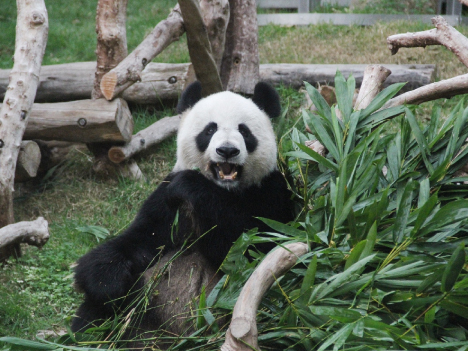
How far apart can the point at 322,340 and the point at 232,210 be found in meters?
1.13

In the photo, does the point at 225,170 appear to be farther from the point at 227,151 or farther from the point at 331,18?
the point at 331,18

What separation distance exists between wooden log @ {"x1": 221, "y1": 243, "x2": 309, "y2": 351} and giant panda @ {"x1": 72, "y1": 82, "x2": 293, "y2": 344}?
72 centimetres

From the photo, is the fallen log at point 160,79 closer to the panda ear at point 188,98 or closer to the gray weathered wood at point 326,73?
the gray weathered wood at point 326,73

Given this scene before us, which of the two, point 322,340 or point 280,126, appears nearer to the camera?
point 322,340

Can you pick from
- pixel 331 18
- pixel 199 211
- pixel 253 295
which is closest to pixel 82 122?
pixel 199 211

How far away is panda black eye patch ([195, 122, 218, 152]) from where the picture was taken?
3426 millimetres

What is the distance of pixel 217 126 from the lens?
3420 mm

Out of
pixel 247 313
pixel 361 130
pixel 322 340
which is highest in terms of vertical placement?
pixel 361 130

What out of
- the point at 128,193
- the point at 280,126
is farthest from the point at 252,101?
the point at 128,193

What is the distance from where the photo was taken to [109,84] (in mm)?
5344

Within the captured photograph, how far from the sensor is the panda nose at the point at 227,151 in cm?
317

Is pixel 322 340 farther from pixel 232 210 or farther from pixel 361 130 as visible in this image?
pixel 361 130

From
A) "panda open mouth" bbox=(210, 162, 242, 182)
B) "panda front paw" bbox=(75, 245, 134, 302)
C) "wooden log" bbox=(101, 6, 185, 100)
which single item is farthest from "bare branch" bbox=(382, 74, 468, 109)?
"wooden log" bbox=(101, 6, 185, 100)

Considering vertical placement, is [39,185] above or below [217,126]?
below
